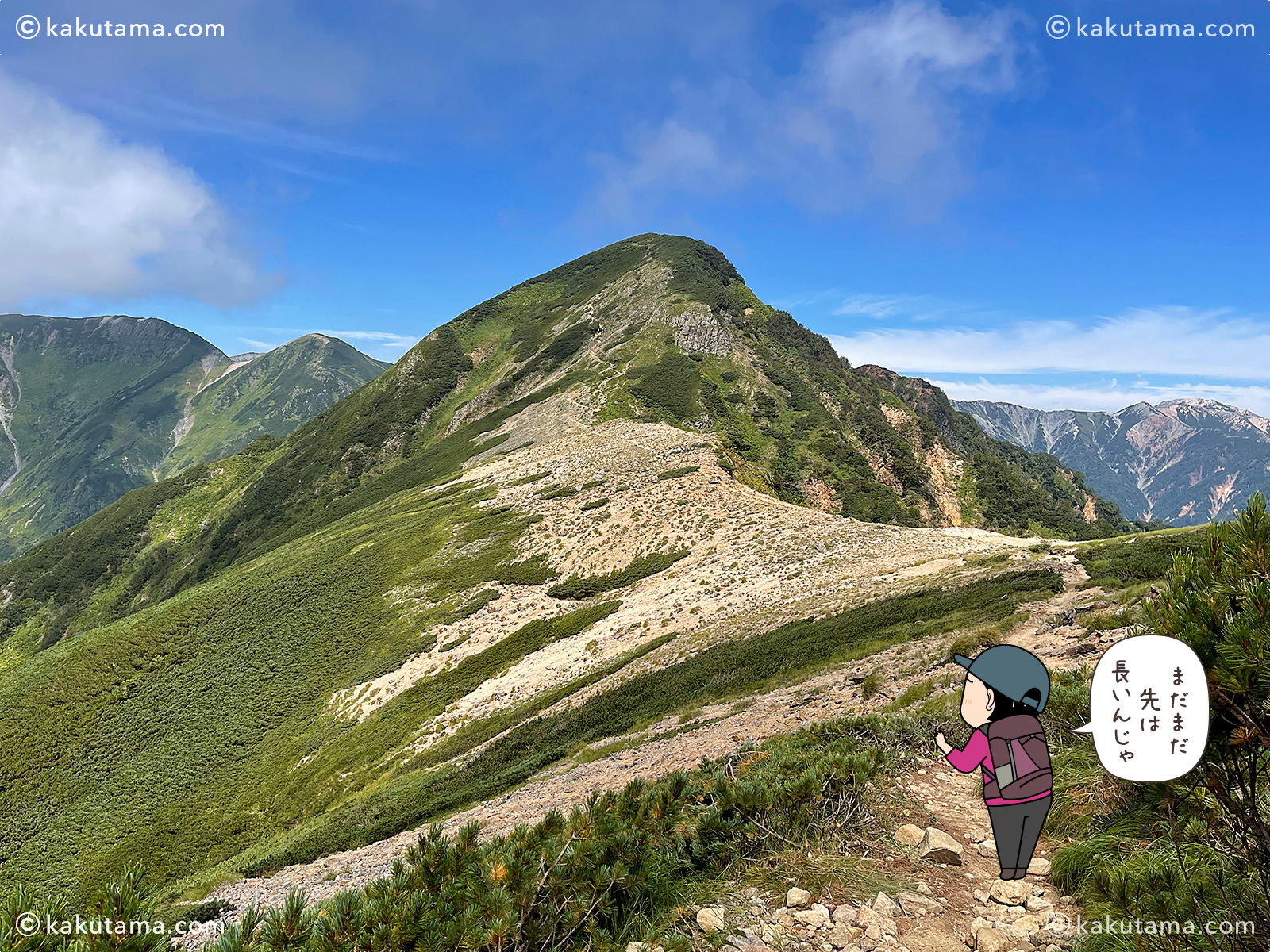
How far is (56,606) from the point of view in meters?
112

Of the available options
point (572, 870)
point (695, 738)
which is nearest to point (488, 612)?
point (695, 738)

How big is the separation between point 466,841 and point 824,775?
4.70 m

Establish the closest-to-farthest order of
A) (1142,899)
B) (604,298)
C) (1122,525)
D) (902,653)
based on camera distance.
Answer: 1. (1142,899)
2. (902,653)
3. (1122,525)
4. (604,298)

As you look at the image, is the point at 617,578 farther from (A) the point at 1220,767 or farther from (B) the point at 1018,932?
(A) the point at 1220,767

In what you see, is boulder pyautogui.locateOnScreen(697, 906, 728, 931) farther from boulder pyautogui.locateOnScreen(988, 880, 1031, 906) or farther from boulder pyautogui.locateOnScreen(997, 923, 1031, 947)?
boulder pyautogui.locateOnScreen(988, 880, 1031, 906)

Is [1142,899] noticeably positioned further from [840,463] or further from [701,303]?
[701,303]

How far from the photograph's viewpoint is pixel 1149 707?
4180 mm

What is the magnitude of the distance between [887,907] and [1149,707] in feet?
10.5

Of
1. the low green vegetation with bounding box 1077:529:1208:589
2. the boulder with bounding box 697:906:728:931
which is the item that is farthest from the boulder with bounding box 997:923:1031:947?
the low green vegetation with bounding box 1077:529:1208:589

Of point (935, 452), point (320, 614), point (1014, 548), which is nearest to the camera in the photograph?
point (1014, 548)

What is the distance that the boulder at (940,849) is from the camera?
641 centimetres

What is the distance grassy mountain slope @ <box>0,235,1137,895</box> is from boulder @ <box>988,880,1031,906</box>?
15563 millimetres

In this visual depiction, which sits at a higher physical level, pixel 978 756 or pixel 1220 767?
pixel 1220 767

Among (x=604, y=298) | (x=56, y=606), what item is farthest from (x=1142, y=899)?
(x=56, y=606)
